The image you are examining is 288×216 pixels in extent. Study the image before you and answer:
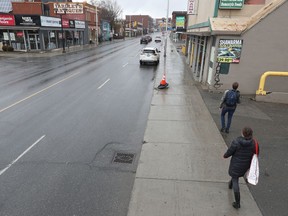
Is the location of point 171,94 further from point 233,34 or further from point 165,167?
point 165,167

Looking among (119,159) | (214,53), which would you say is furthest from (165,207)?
(214,53)

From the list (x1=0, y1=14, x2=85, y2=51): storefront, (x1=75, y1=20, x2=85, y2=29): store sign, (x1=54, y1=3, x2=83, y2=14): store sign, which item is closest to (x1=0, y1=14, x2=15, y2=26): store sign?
(x1=0, y1=14, x2=85, y2=51): storefront

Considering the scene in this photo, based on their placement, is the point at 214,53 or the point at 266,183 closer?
the point at 266,183

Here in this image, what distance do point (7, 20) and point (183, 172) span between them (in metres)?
34.4

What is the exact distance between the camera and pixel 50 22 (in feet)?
115

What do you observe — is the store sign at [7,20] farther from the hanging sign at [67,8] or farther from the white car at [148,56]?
the white car at [148,56]

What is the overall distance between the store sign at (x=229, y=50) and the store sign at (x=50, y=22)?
28.8m

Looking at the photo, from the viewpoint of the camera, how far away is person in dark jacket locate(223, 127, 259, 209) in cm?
419

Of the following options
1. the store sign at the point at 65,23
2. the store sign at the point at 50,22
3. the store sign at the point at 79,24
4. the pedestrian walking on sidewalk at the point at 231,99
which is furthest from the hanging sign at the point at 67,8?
the pedestrian walking on sidewalk at the point at 231,99

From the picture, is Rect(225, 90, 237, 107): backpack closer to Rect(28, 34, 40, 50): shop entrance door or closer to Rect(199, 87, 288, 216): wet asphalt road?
Rect(199, 87, 288, 216): wet asphalt road

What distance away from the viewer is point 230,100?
7445mm

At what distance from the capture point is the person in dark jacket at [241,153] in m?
4.19

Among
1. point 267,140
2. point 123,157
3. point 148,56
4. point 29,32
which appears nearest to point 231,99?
point 267,140

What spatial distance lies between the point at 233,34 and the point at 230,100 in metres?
5.85
